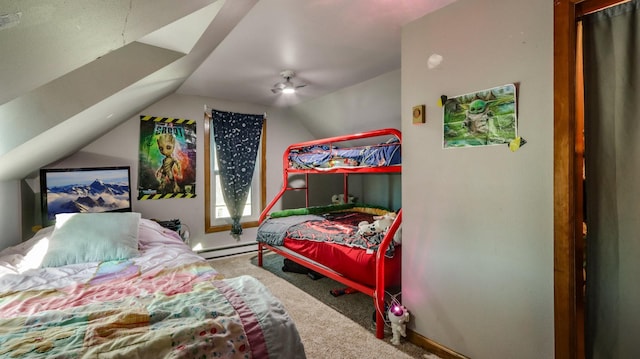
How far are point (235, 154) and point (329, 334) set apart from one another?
2.77 m

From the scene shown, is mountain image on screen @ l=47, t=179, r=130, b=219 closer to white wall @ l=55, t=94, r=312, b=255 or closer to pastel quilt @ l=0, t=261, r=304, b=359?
white wall @ l=55, t=94, r=312, b=255

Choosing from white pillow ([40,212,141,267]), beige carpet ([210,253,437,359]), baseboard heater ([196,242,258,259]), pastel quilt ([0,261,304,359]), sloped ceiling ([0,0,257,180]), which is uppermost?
sloped ceiling ([0,0,257,180])

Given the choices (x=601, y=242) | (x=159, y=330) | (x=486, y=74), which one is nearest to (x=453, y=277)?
(x=601, y=242)

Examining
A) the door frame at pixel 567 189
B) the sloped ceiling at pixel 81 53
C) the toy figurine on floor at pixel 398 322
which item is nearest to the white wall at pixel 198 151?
the sloped ceiling at pixel 81 53

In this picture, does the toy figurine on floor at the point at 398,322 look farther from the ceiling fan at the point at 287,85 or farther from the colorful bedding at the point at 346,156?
the ceiling fan at the point at 287,85

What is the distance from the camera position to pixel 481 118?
1603 millimetres

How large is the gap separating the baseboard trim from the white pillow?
205cm

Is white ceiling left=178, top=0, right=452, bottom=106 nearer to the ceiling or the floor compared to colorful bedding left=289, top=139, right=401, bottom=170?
nearer to the ceiling

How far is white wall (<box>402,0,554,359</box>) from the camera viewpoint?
54.9 inches

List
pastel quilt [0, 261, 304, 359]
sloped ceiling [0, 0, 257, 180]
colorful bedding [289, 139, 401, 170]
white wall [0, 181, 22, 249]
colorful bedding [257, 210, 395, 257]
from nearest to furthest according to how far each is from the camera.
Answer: sloped ceiling [0, 0, 257, 180]
pastel quilt [0, 261, 304, 359]
white wall [0, 181, 22, 249]
colorful bedding [257, 210, 395, 257]
colorful bedding [289, 139, 401, 170]

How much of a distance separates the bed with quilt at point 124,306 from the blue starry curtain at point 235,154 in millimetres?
1945

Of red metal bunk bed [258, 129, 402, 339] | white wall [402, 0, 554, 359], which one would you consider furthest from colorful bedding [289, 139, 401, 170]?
white wall [402, 0, 554, 359]

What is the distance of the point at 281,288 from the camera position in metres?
2.88

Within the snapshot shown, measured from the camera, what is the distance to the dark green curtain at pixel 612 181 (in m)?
1.20
